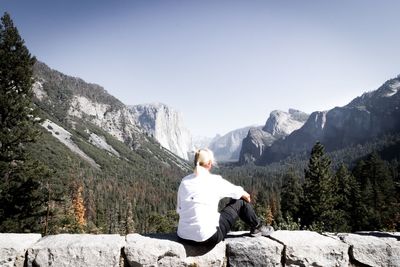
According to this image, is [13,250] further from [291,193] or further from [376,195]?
[376,195]

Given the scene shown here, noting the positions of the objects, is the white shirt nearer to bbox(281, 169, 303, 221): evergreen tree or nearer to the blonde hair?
the blonde hair

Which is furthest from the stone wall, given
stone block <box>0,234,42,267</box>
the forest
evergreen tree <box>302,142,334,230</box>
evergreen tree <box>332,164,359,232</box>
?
evergreen tree <box>332,164,359,232</box>

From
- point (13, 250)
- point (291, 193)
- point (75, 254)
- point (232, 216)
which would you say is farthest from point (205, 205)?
point (291, 193)

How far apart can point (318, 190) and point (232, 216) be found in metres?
44.1

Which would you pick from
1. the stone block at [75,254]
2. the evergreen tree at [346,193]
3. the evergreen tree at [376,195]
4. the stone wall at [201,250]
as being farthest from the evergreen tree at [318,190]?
the stone block at [75,254]

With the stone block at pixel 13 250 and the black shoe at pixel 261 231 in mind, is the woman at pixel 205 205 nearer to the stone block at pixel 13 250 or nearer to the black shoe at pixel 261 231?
the black shoe at pixel 261 231

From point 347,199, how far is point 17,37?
51029 millimetres

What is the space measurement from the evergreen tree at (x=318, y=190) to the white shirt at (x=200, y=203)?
43884 millimetres

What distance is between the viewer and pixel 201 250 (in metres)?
5.51

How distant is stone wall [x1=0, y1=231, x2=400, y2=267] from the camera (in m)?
5.15

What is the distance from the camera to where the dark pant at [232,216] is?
5.60 m

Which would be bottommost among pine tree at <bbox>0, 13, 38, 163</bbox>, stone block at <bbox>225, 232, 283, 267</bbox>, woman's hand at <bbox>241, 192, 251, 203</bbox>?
stone block at <bbox>225, 232, 283, 267</bbox>

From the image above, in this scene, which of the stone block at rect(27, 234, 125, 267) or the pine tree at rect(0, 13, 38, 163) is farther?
the pine tree at rect(0, 13, 38, 163)

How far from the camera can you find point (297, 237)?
234 inches
